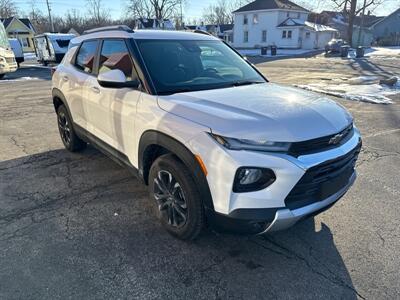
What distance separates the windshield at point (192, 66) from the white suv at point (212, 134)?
0.5 inches

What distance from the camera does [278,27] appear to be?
47875 mm

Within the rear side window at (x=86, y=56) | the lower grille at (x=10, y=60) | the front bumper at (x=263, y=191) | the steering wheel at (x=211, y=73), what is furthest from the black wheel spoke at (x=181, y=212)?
the lower grille at (x=10, y=60)

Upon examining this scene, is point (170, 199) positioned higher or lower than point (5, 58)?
lower

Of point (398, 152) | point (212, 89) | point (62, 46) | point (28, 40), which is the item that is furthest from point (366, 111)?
point (28, 40)

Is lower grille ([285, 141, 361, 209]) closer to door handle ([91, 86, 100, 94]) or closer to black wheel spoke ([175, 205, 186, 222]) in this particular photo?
black wheel spoke ([175, 205, 186, 222])

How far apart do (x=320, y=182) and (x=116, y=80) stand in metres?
2.03

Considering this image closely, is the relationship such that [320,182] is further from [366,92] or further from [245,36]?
[245,36]

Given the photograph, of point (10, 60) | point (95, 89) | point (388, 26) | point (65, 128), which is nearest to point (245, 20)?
point (388, 26)

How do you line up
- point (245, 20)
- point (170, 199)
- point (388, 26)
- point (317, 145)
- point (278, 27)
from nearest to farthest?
1. point (317, 145)
2. point (170, 199)
3. point (278, 27)
4. point (245, 20)
5. point (388, 26)

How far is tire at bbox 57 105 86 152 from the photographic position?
5.11 meters

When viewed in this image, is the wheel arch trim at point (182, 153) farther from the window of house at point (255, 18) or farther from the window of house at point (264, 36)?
the window of house at point (255, 18)

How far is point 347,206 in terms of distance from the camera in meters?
3.62

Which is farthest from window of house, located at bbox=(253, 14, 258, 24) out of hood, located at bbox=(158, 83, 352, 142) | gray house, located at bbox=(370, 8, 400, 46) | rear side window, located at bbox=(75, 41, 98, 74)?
hood, located at bbox=(158, 83, 352, 142)

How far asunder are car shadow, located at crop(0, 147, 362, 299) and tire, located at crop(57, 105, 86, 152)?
4.57 feet
